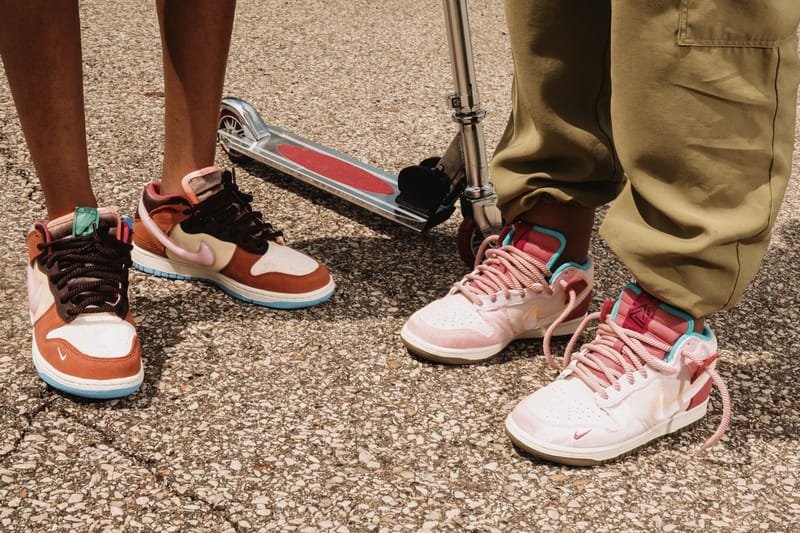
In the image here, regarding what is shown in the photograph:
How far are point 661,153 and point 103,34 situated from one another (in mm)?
2930

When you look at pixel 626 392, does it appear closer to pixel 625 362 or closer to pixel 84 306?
pixel 625 362

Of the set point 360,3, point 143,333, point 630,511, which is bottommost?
point 360,3

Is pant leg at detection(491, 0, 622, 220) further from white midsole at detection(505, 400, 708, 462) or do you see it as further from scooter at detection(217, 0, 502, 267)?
white midsole at detection(505, 400, 708, 462)

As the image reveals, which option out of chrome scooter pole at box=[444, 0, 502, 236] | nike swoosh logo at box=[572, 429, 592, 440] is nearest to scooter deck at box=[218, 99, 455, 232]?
chrome scooter pole at box=[444, 0, 502, 236]

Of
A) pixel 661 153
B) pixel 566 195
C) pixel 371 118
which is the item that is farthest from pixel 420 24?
pixel 661 153

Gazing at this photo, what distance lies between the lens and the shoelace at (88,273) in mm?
1668

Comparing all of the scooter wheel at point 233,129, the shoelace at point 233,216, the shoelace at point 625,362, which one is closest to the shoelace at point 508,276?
the shoelace at point 625,362

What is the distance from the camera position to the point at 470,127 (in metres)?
2.07

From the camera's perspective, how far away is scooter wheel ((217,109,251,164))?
8.70 feet

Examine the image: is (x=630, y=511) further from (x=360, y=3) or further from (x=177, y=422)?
(x=360, y=3)

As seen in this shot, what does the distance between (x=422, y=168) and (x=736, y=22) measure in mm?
1064

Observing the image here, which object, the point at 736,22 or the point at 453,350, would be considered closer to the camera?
the point at 736,22

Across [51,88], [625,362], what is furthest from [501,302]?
[51,88]

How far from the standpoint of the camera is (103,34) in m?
3.68
